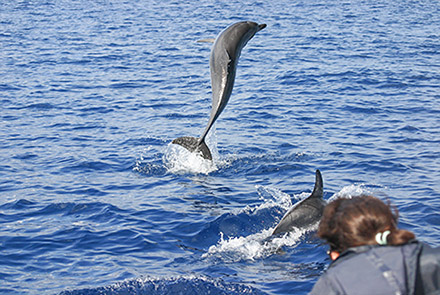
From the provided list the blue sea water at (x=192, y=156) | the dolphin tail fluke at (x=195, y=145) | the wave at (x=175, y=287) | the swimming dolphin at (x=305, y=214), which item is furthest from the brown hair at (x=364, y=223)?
the dolphin tail fluke at (x=195, y=145)

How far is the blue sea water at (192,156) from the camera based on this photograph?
8484 mm

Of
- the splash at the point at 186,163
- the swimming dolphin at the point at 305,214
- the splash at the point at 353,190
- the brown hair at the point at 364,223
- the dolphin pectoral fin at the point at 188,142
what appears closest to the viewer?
the brown hair at the point at 364,223

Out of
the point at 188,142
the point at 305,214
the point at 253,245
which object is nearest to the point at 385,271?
the point at 305,214

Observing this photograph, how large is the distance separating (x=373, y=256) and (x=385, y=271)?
0.09 m

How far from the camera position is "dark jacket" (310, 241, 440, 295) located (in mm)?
3018

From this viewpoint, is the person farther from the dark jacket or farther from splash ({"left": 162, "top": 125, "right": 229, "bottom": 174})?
splash ({"left": 162, "top": 125, "right": 229, "bottom": 174})

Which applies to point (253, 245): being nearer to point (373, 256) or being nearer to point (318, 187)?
point (318, 187)

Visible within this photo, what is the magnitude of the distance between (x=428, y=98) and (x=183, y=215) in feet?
32.9

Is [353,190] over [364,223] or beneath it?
beneath

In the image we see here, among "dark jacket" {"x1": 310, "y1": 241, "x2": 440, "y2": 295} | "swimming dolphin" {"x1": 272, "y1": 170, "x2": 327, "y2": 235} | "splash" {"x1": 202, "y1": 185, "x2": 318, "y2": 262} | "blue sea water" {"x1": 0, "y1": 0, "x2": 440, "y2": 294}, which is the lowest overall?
"blue sea water" {"x1": 0, "y1": 0, "x2": 440, "y2": 294}

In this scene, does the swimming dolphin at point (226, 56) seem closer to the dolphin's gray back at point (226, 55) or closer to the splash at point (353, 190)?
the dolphin's gray back at point (226, 55)

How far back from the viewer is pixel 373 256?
3.06 metres

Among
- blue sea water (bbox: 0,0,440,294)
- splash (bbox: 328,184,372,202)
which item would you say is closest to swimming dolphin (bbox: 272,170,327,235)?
blue sea water (bbox: 0,0,440,294)

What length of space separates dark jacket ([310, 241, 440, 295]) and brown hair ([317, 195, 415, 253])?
66 millimetres
